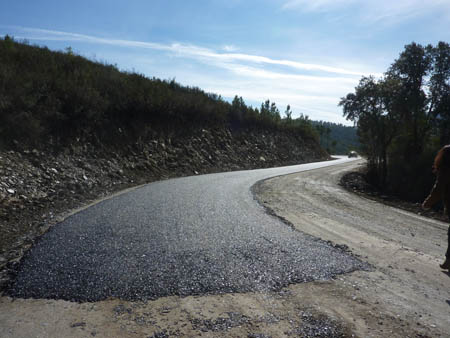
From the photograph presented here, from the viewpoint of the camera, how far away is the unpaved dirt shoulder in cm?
321

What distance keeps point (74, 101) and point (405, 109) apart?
68.7 feet

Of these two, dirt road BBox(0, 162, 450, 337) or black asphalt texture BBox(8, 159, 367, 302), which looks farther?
black asphalt texture BBox(8, 159, 367, 302)

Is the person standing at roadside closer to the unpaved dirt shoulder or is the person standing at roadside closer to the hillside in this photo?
the unpaved dirt shoulder

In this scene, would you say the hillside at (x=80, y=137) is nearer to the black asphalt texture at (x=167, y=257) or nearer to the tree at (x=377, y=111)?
the black asphalt texture at (x=167, y=257)

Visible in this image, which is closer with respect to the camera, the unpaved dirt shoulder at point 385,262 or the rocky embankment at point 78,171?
the unpaved dirt shoulder at point 385,262

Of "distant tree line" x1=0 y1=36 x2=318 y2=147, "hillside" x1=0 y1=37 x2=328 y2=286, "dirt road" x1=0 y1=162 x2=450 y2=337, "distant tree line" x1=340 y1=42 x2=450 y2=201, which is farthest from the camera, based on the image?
"distant tree line" x1=340 y1=42 x2=450 y2=201

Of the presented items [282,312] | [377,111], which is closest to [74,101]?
[282,312]

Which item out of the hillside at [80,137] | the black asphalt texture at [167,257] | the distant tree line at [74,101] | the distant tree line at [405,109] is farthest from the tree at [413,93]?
the black asphalt texture at [167,257]

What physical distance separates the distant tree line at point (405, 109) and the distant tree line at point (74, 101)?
1228 cm

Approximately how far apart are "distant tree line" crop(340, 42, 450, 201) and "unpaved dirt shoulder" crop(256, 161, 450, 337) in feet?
45.7

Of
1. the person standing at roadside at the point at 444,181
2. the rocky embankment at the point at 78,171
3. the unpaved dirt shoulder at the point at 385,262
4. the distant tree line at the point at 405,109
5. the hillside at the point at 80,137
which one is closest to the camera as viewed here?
the unpaved dirt shoulder at the point at 385,262

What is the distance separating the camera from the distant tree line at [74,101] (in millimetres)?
10562

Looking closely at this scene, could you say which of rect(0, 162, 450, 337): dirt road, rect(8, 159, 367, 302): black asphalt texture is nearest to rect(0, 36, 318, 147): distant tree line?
rect(8, 159, 367, 302): black asphalt texture

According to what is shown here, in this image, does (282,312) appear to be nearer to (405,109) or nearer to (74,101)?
(74,101)
